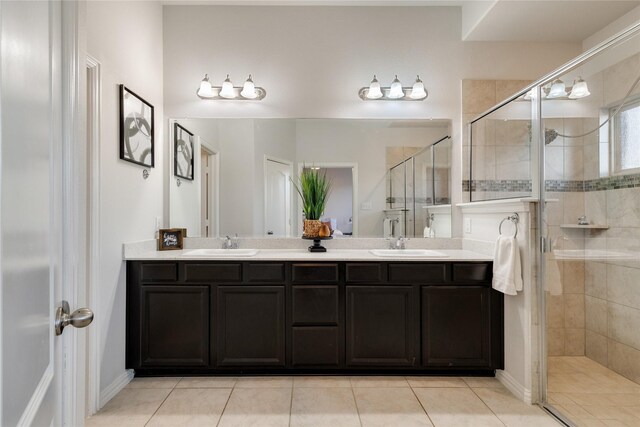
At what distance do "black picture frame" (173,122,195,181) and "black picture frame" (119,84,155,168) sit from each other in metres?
0.24

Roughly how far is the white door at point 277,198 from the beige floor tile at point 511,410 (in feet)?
5.97

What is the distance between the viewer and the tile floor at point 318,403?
1966mm

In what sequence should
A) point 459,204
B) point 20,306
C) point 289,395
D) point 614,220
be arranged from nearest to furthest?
point 20,306 < point 614,220 < point 289,395 < point 459,204

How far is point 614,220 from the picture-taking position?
1742 millimetres

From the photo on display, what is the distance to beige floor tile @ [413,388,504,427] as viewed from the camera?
1957 millimetres

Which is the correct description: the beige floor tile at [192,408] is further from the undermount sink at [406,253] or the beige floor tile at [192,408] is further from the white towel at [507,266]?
the white towel at [507,266]

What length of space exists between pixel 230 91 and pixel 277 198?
3.09 ft

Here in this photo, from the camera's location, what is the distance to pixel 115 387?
2.25m

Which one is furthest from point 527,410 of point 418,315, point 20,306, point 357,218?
point 20,306

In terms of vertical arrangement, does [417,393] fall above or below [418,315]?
below

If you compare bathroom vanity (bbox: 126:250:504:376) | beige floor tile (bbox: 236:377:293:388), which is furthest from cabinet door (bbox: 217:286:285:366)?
beige floor tile (bbox: 236:377:293:388)

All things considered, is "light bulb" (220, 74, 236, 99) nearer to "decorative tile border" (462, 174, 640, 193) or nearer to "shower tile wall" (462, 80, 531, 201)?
"shower tile wall" (462, 80, 531, 201)

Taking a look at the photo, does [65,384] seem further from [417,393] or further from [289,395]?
[417,393]

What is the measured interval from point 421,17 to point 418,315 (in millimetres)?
2409
